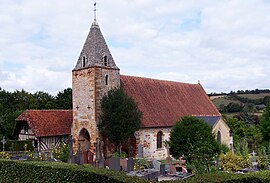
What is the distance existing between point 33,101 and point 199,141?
34.1 metres

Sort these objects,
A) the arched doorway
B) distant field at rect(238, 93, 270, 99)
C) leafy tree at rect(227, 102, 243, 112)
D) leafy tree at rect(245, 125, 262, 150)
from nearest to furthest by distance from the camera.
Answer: the arched doorway → leafy tree at rect(245, 125, 262, 150) → leafy tree at rect(227, 102, 243, 112) → distant field at rect(238, 93, 270, 99)

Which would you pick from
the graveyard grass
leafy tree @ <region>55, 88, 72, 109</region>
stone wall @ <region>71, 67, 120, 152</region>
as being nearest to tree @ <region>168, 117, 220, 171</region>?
stone wall @ <region>71, 67, 120, 152</region>

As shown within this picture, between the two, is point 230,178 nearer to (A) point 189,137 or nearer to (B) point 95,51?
(A) point 189,137

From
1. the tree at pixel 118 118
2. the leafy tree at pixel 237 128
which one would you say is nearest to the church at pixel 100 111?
the tree at pixel 118 118

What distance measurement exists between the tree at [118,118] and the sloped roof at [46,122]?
667cm

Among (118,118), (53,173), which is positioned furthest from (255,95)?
(53,173)

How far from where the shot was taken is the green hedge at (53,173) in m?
11.8

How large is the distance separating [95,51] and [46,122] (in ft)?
28.6

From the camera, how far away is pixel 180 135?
24781 millimetres

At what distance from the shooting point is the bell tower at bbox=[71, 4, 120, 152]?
2766 cm

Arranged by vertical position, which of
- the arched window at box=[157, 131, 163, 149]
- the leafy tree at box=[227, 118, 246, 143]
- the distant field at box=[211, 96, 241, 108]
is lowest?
the arched window at box=[157, 131, 163, 149]

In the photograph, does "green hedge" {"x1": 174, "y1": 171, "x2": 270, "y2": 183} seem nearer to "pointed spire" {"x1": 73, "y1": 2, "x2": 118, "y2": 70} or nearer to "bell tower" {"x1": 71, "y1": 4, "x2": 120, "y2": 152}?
"bell tower" {"x1": 71, "y1": 4, "x2": 120, "y2": 152}

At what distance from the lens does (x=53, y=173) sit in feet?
45.5

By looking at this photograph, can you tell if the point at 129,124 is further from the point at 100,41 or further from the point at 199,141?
the point at 100,41
